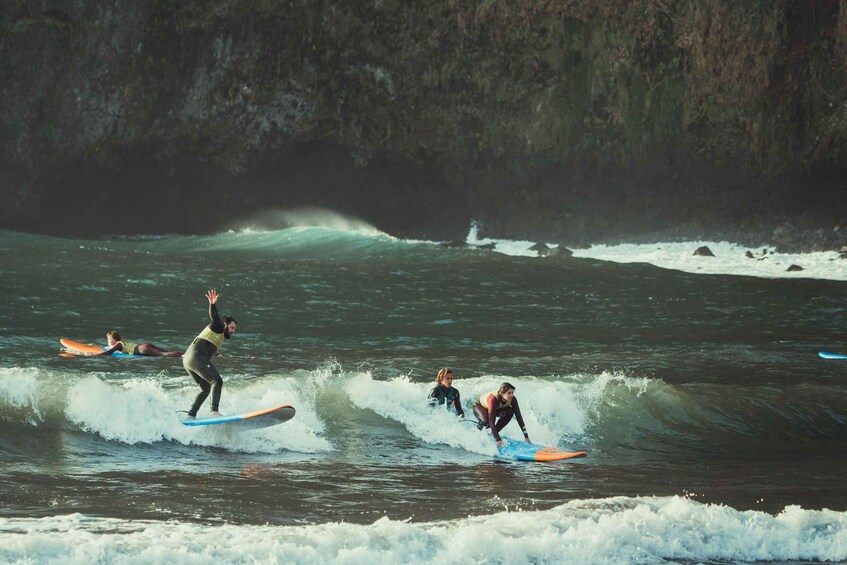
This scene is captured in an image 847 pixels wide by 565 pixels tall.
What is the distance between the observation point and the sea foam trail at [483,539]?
36.0 feet

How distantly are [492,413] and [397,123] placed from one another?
27619mm

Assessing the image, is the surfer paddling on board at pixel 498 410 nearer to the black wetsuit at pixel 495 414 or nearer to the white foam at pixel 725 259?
the black wetsuit at pixel 495 414

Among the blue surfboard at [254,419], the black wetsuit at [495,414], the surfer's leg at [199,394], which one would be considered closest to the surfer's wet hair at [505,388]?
the black wetsuit at [495,414]

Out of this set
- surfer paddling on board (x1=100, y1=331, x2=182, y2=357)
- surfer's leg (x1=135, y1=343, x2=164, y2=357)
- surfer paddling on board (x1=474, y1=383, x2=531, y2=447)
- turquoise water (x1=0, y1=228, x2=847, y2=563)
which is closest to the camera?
turquoise water (x1=0, y1=228, x2=847, y2=563)

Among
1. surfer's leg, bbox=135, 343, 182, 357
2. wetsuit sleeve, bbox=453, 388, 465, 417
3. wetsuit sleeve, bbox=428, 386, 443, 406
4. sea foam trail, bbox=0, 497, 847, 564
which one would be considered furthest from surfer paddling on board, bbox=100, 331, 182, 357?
sea foam trail, bbox=0, 497, 847, 564

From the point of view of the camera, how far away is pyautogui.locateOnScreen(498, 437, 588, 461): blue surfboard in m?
16.2

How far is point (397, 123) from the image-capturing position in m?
43.5

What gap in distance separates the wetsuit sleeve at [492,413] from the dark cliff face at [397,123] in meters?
23.6

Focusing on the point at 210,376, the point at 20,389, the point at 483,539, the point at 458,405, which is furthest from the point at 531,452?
the point at 20,389

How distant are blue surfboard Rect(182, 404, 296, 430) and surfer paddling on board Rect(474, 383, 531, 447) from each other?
101 inches

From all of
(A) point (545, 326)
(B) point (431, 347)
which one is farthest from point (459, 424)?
(A) point (545, 326)

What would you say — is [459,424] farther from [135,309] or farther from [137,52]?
[137,52]

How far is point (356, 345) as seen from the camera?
23781 millimetres

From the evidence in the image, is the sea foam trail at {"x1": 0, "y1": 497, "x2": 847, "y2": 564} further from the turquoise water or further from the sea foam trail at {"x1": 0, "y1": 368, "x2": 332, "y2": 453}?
the sea foam trail at {"x1": 0, "y1": 368, "x2": 332, "y2": 453}
